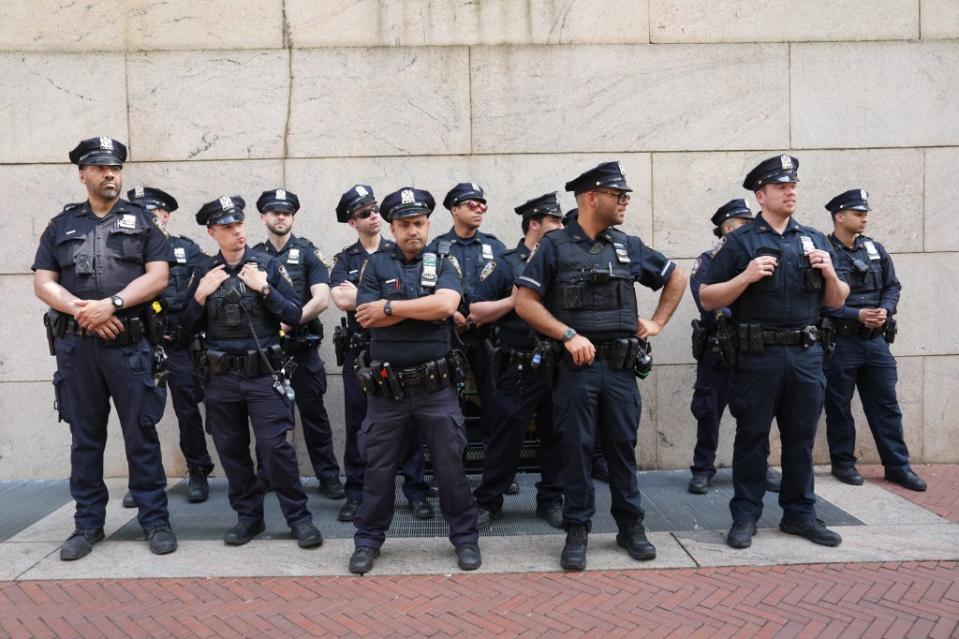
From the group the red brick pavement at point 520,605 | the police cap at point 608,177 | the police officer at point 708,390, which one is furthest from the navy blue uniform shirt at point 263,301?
the police officer at point 708,390

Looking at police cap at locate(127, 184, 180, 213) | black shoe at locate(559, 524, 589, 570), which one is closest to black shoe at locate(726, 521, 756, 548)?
black shoe at locate(559, 524, 589, 570)

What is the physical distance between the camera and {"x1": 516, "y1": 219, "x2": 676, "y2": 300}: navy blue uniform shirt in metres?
4.43

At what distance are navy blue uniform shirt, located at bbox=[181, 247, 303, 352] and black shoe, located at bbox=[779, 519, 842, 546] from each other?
351 cm

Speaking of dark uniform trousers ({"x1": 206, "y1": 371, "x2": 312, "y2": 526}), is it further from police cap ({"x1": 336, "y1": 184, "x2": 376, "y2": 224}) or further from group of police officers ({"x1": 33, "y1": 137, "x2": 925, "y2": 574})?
police cap ({"x1": 336, "y1": 184, "x2": 376, "y2": 224})

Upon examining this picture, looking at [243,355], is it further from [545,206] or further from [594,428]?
[545,206]

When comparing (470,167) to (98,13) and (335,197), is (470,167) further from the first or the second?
(98,13)

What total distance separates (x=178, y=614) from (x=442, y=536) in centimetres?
177

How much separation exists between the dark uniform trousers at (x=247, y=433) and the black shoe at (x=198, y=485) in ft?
3.94

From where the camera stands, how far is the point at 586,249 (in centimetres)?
445

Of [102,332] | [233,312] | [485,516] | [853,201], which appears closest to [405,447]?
[485,516]

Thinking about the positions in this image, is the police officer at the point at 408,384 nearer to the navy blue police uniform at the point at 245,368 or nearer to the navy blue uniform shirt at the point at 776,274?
the navy blue police uniform at the point at 245,368

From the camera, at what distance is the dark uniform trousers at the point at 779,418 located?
184 inches

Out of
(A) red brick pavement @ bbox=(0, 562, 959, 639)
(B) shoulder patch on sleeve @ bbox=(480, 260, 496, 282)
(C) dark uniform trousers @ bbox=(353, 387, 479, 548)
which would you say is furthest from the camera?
(B) shoulder patch on sleeve @ bbox=(480, 260, 496, 282)

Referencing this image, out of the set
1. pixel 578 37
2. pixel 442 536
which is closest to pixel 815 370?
pixel 442 536
